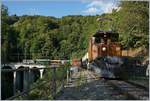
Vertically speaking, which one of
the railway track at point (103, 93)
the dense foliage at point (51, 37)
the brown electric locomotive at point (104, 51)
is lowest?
the railway track at point (103, 93)

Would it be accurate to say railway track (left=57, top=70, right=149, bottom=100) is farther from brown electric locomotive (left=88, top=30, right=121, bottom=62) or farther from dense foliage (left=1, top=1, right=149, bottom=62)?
dense foliage (left=1, top=1, right=149, bottom=62)

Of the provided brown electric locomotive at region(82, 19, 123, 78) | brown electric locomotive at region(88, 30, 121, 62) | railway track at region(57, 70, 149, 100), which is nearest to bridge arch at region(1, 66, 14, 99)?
railway track at region(57, 70, 149, 100)

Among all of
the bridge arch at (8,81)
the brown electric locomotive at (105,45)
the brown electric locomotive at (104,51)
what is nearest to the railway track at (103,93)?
the bridge arch at (8,81)

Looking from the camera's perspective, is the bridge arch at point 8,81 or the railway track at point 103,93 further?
the railway track at point 103,93

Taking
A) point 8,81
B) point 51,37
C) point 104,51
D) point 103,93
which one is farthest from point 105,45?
point 51,37

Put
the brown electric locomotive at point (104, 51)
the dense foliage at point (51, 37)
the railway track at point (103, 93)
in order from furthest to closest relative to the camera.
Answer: the dense foliage at point (51, 37) < the brown electric locomotive at point (104, 51) < the railway track at point (103, 93)

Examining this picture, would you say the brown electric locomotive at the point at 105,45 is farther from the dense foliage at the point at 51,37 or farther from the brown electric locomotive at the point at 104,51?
the dense foliage at the point at 51,37

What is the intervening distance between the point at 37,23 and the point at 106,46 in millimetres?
122114

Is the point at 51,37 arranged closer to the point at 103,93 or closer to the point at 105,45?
the point at 105,45

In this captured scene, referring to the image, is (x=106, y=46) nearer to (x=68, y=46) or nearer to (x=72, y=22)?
(x=68, y=46)

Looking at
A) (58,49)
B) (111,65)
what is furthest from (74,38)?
(111,65)

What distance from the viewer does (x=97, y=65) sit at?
32.0m

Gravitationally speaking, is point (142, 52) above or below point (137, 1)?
below

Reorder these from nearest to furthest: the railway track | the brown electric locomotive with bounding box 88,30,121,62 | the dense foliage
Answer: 1. the railway track
2. the brown electric locomotive with bounding box 88,30,121,62
3. the dense foliage
